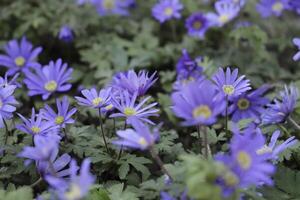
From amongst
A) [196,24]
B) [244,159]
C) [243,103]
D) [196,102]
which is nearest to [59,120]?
[196,102]

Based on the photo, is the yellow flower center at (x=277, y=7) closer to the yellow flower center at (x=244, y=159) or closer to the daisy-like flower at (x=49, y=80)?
the daisy-like flower at (x=49, y=80)

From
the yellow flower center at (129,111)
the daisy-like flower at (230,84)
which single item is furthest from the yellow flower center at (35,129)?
the daisy-like flower at (230,84)

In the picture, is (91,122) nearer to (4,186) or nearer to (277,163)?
(4,186)

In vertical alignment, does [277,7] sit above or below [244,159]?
above

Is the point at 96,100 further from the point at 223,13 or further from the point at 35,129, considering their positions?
the point at 223,13

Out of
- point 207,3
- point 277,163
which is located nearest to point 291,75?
point 207,3

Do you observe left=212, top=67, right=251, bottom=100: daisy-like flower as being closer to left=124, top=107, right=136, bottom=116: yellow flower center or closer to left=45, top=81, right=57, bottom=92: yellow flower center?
left=124, top=107, right=136, bottom=116: yellow flower center
